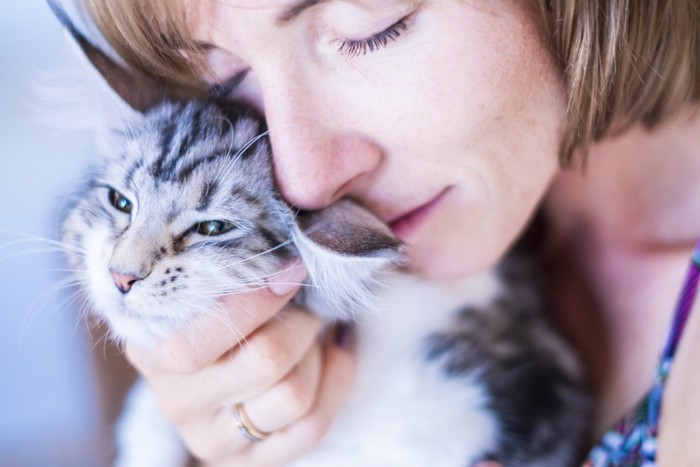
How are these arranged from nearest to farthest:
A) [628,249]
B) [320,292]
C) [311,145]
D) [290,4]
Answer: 1. [290,4]
2. [311,145]
3. [320,292]
4. [628,249]

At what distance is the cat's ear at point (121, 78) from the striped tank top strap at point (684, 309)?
2.82ft

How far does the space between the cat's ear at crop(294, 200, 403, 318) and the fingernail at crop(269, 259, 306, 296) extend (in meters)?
0.01

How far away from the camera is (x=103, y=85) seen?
101 cm

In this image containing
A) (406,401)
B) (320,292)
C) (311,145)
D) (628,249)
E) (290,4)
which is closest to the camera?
(290,4)

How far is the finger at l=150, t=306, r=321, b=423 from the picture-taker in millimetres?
947

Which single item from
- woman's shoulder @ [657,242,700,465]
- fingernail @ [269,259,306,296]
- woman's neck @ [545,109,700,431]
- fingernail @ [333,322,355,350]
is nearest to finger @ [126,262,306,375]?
fingernail @ [269,259,306,296]

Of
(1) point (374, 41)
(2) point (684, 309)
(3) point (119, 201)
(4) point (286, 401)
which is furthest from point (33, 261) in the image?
(2) point (684, 309)

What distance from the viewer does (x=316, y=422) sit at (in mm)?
1045

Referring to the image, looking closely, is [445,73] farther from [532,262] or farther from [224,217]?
[532,262]

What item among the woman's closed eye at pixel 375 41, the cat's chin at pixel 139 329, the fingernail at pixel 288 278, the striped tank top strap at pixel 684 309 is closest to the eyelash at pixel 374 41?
the woman's closed eye at pixel 375 41

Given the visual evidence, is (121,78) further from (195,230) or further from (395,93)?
(395,93)

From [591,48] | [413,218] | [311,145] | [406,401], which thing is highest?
[591,48]

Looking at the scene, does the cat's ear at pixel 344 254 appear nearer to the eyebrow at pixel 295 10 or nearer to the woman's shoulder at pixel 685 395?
the eyebrow at pixel 295 10

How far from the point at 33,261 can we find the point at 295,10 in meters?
0.72
